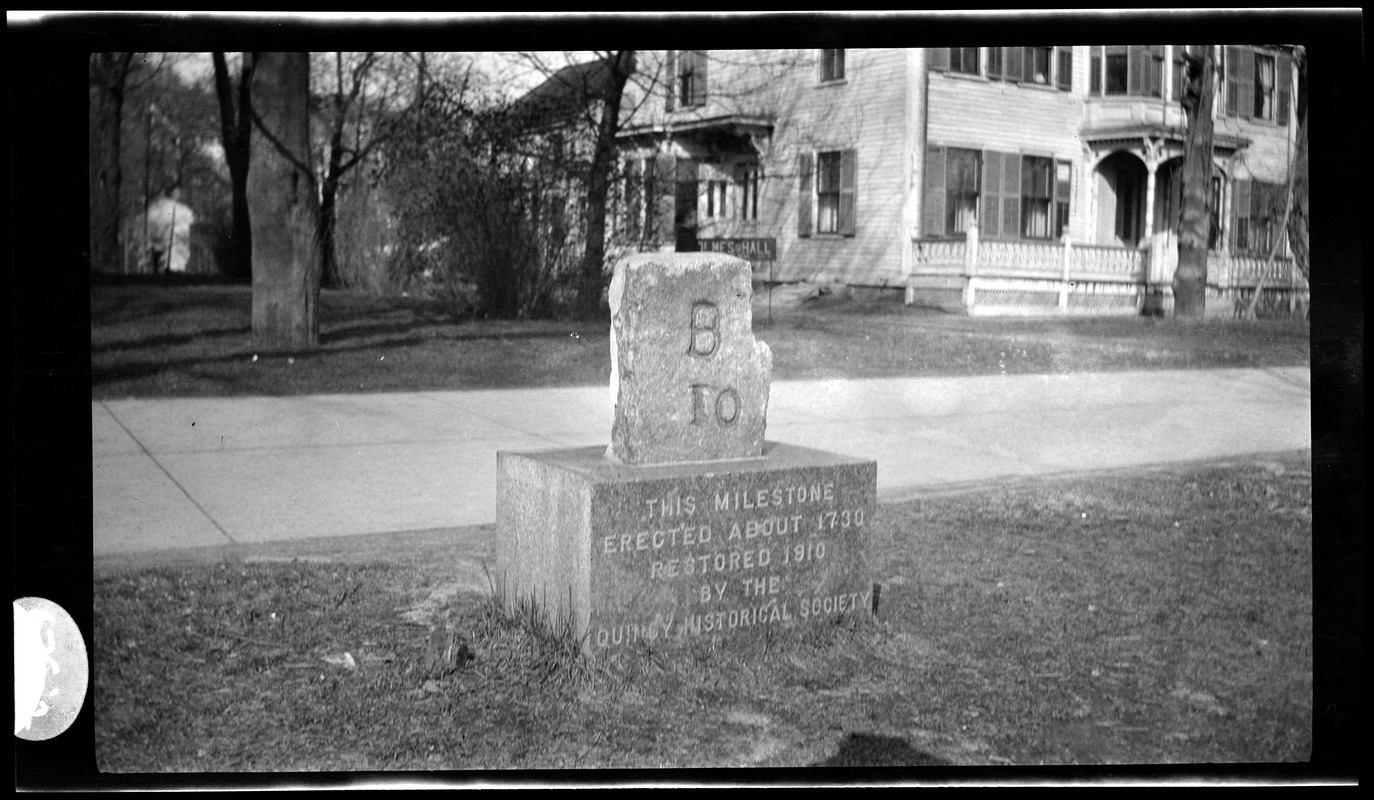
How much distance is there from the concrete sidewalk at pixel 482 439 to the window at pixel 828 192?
28.2ft

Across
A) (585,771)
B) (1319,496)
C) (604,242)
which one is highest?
(604,242)

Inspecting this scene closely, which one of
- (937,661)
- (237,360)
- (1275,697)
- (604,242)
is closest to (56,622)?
(937,661)

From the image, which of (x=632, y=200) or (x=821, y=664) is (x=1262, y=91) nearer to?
(x=632, y=200)

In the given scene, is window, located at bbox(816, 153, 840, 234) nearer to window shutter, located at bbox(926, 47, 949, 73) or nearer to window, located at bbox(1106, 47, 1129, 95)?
window shutter, located at bbox(926, 47, 949, 73)

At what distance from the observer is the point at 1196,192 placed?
20.0m

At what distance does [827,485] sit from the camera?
516 cm

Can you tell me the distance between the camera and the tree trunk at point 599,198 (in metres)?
15.5

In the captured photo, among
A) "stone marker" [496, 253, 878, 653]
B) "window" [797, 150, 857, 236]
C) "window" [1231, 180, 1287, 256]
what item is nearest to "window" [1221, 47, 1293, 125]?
"window" [1231, 180, 1287, 256]

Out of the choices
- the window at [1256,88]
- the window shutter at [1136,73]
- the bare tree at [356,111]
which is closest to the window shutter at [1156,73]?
the window shutter at [1136,73]

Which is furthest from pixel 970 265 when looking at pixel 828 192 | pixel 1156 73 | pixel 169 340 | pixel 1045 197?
pixel 169 340

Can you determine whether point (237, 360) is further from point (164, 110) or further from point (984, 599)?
point (164, 110)

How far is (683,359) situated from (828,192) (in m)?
16.8

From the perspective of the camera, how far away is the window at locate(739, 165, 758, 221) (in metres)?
22.0

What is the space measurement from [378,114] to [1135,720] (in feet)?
61.3
